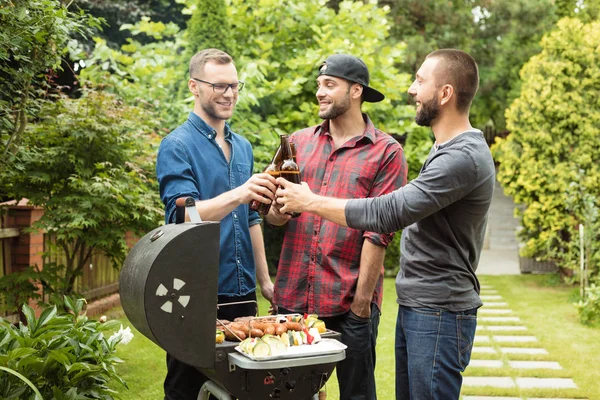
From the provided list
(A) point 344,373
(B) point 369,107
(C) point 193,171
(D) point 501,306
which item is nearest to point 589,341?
(D) point 501,306

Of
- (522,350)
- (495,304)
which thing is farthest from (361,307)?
(495,304)

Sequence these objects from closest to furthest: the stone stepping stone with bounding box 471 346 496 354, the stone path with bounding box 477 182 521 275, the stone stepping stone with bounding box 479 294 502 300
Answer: the stone stepping stone with bounding box 471 346 496 354 → the stone stepping stone with bounding box 479 294 502 300 → the stone path with bounding box 477 182 521 275

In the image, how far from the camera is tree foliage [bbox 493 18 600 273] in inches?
419

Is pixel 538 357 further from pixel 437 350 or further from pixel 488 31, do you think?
pixel 488 31

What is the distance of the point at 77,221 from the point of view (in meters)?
4.99

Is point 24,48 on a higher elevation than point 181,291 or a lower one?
higher

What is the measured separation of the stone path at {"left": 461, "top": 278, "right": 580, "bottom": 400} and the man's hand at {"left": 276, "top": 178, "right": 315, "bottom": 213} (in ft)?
9.74

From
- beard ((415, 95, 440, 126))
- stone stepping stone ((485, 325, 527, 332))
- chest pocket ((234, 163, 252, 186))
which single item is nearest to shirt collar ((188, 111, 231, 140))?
chest pocket ((234, 163, 252, 186))

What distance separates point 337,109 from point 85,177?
2716 millimetres

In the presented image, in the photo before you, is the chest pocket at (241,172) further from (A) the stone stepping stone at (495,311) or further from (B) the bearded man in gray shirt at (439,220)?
(A) the stone stepping stone at (495,311)

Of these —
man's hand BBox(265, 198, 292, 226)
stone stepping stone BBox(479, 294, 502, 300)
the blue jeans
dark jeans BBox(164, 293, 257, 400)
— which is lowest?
stone stepping stone BBox(479, 294, 502, 300)

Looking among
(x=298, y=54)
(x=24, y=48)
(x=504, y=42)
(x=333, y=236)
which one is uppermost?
(x=504, y=42)

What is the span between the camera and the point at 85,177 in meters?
5.31

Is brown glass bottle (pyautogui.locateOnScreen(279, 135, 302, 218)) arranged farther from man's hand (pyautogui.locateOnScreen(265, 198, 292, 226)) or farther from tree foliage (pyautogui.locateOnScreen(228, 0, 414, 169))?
tree foliage (pyautogui.locateOnScreen(228, 0, 414, 169))
